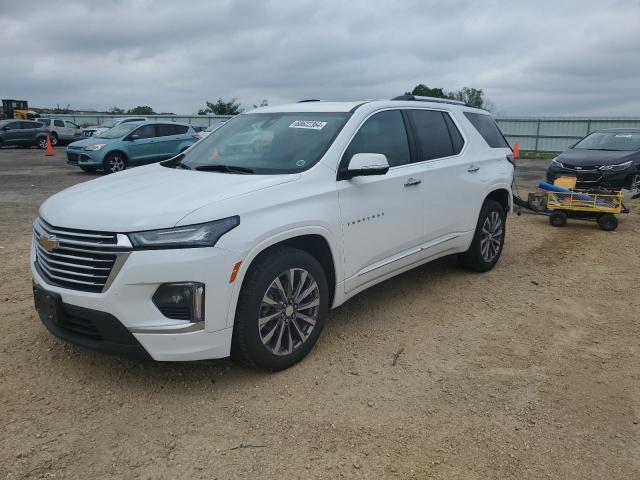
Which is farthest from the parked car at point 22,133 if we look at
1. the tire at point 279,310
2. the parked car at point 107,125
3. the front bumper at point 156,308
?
the tire at point 279,310

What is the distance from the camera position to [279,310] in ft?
11.6

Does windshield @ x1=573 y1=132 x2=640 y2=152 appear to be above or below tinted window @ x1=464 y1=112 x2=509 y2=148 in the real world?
below

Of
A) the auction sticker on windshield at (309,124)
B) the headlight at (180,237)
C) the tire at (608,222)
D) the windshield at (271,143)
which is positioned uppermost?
the auction sticker on windshield at (309,124)

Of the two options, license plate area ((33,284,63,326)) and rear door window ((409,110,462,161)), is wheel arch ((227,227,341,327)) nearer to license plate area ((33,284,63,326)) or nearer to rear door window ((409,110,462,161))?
license plate area ((33,284,63,326))

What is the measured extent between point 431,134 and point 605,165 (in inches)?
259

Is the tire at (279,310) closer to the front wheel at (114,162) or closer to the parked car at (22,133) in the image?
the front wheel at (114,162)

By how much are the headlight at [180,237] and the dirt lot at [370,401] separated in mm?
993

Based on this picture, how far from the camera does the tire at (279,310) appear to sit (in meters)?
3.32

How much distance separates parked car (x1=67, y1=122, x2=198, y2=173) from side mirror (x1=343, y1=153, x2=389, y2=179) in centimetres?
1190

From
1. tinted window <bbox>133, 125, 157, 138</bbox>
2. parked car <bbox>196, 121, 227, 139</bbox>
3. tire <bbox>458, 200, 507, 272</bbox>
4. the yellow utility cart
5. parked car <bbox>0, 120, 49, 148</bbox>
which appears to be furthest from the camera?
parked car <bbox>0, 120, 49, 148</bbox>

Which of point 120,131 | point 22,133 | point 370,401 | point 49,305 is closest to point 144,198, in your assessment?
point 49,305

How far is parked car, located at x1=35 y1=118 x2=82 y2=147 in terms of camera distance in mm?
28891

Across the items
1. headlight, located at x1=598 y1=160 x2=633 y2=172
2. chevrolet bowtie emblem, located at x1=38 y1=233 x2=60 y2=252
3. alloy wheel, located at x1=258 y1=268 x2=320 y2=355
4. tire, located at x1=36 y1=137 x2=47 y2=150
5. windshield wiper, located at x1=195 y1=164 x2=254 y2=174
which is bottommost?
alloy wheel, located at x1=258 y1=268 x2=320 y2=355

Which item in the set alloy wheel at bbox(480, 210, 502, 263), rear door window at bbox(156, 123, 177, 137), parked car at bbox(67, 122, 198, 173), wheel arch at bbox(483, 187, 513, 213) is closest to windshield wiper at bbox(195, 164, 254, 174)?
alloy wheel at bbox(480, 210, 502, 263)
